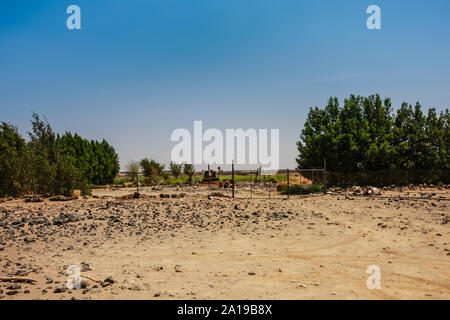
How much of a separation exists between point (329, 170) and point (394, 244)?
70.4 feet

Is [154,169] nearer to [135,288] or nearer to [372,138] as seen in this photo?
[372,138]

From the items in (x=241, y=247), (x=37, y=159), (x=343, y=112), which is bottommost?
(x=241, y=247)

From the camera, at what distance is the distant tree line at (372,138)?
2952cm

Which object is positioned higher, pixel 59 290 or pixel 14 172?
pixel 14 172

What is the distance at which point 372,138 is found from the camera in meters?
30.8

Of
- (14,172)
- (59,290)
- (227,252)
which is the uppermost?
(14,172)

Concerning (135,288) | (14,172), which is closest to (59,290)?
(135,288)

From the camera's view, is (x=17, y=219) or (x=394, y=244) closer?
(x=394, y=244)

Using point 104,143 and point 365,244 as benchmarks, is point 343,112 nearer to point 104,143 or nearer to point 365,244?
point 365,244

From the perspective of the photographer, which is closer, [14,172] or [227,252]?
[227,252]

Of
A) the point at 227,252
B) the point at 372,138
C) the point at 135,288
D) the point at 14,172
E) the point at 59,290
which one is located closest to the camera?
the point at 59,290

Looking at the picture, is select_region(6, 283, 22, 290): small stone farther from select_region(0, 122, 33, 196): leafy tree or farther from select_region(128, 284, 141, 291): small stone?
select_region(0, 122, 33, 196): leafy tree
